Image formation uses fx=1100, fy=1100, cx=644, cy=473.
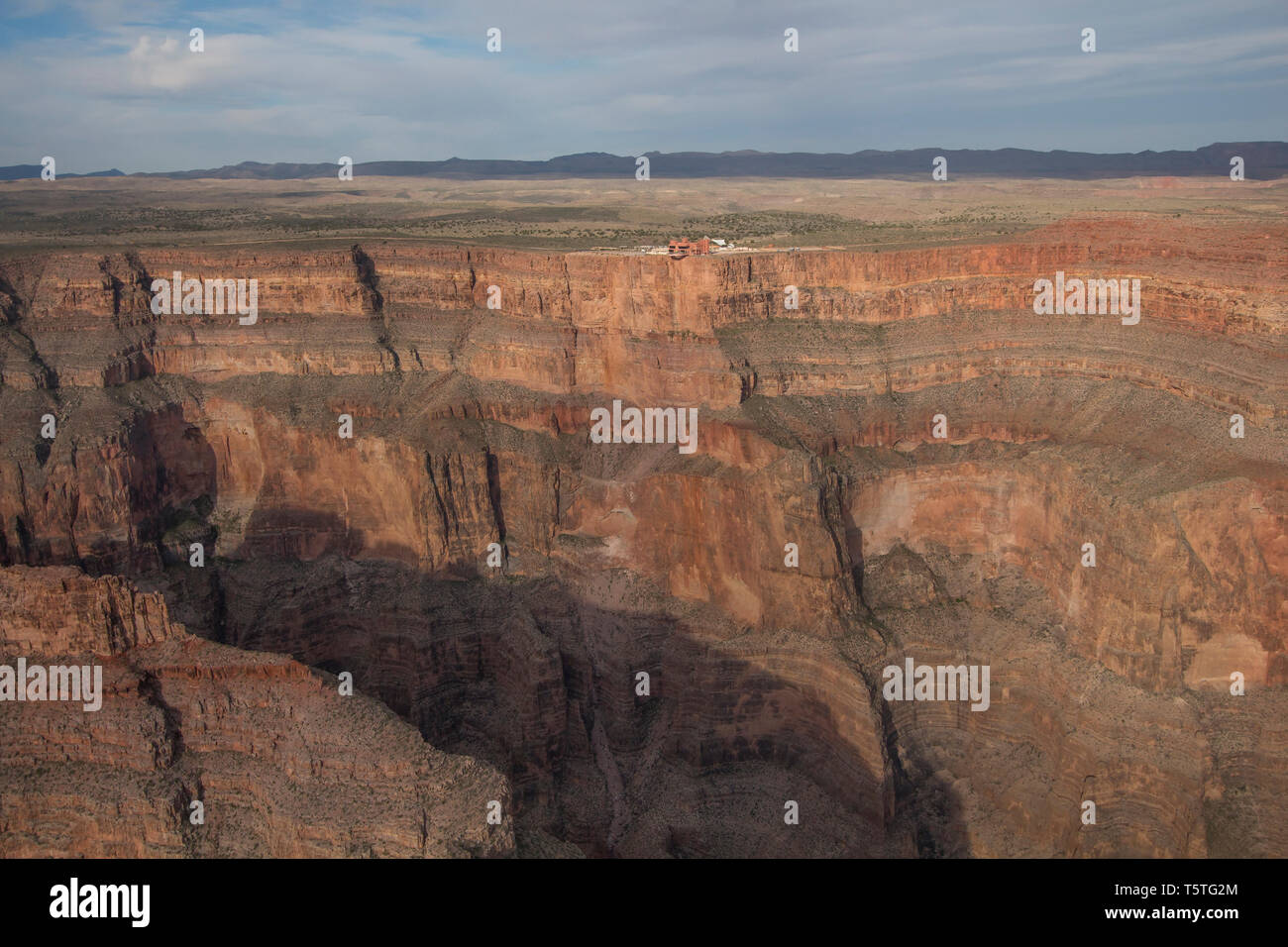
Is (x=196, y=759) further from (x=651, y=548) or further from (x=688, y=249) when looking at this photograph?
(x=688, y=249)

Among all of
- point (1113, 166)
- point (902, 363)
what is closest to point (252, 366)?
point (902, 363)

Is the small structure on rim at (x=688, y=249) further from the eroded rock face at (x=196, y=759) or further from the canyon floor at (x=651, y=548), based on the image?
the eroded rock face at (x=196, y=759)

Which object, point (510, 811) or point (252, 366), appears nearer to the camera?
point (510, 811)

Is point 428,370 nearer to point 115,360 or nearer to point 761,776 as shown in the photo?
point 115,360

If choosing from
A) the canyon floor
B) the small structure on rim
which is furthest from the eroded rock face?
the small structure on rim

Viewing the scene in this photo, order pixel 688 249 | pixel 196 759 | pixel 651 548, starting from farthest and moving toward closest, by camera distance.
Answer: pixel 688 249 < pixel 651 548 < pixel 196 759

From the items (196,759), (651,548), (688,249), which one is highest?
(688,249)

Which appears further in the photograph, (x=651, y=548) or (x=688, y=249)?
(x=688, y=249)

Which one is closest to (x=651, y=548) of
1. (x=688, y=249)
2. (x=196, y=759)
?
(x=688, y=249)
